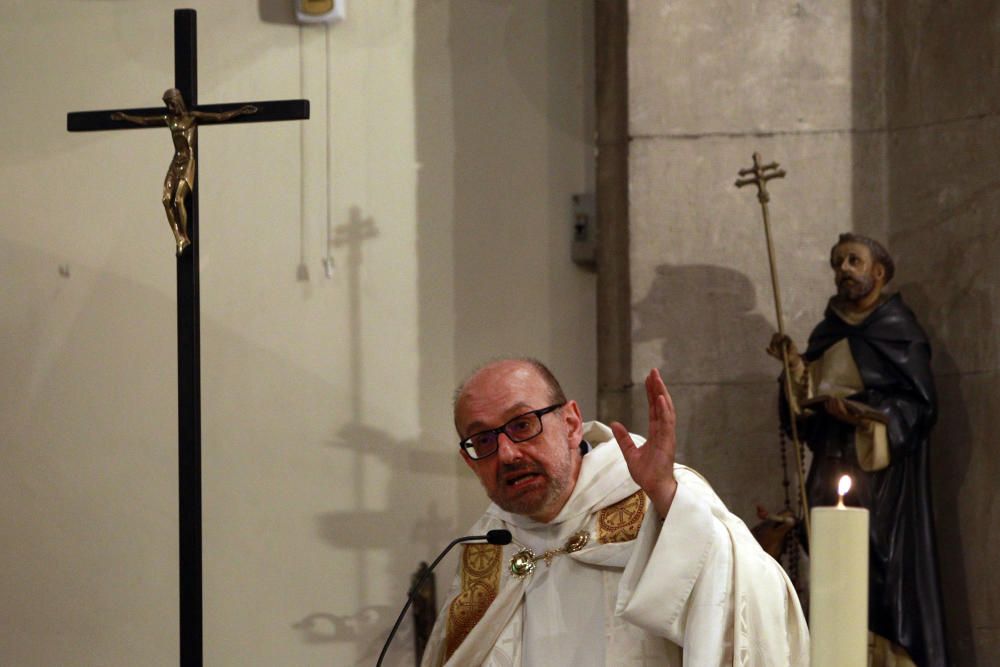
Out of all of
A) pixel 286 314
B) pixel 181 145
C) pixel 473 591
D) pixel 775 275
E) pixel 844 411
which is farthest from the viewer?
pixel 286 314

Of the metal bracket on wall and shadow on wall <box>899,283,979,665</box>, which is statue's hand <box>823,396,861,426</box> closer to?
shadow on wall <box>899,283,979,665</box>

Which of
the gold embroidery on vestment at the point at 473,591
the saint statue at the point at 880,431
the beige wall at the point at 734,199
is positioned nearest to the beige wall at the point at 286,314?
the beige wall at the point at 734,199

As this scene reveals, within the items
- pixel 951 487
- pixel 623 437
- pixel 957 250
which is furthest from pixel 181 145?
pixel 951 487

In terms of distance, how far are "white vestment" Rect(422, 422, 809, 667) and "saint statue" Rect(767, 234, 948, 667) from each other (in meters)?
1.06

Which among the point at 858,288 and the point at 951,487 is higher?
the point at 858,288

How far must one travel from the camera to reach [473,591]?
13.1 ft

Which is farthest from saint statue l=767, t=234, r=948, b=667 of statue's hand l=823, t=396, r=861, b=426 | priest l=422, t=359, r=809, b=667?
priest l=422, t=359, r=809, b=667

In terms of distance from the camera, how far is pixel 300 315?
576 centimetres

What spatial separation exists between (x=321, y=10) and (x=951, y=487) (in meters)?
3.08

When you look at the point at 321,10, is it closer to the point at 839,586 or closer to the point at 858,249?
the point at 858,249

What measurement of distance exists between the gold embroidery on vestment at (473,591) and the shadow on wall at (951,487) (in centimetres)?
176

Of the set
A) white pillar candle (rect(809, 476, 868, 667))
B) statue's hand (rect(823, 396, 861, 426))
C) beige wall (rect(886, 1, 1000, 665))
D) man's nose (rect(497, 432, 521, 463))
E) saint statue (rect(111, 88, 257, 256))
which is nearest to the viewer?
white pillar candle (rect(809, 476, 868, 667))

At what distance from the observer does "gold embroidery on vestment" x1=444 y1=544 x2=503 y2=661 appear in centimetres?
394

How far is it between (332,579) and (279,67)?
2.10 metres
